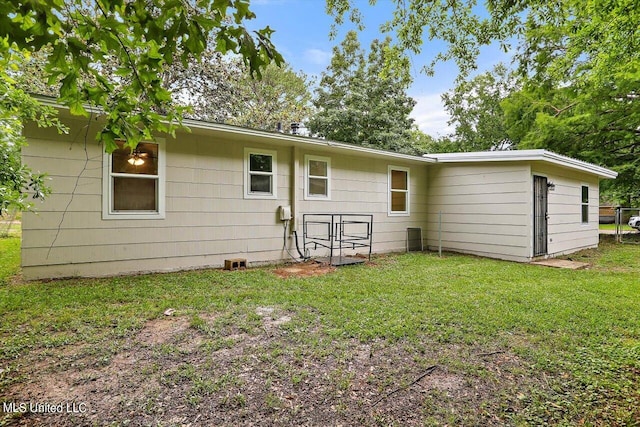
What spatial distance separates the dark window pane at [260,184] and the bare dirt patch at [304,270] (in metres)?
1.58

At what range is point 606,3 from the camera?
290cm

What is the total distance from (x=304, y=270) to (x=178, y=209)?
241 cm

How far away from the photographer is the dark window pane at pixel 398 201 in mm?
8312

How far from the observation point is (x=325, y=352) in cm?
249

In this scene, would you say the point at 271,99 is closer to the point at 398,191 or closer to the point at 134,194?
the point at 398,191

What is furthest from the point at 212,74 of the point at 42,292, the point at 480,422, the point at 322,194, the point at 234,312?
the point at 480,422

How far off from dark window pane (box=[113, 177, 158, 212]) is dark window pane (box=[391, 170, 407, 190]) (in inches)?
217

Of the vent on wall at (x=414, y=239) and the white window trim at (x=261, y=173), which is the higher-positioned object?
the white window trim at (x=261, y=173)

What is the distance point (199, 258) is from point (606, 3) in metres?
6.11

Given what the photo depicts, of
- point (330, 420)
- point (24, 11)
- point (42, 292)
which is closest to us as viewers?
point (24, 11)

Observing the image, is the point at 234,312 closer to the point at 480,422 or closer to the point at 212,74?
the point at 480,422

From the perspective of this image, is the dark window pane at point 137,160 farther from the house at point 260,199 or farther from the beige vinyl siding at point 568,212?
the beige vinyl siding at point 568,212

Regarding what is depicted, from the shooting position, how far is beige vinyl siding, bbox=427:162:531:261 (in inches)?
274

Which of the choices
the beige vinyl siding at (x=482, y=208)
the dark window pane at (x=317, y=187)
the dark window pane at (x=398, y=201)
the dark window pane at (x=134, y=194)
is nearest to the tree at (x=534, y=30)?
the beige vinyl siding at (x=482, y=208)
